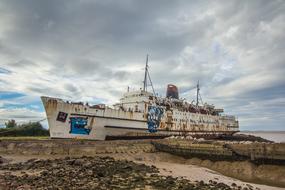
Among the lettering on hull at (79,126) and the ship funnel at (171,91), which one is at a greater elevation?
the ship funnel at (171,91)

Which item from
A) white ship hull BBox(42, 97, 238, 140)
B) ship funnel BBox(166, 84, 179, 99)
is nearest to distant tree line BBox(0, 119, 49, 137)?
white ship hull BBox(42, 97, 238, 140)

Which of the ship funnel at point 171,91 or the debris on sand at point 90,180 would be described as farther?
the ship funnel at point 171,91

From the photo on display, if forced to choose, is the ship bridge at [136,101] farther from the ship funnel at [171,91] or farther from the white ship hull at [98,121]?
the ship funnel at [171,91]

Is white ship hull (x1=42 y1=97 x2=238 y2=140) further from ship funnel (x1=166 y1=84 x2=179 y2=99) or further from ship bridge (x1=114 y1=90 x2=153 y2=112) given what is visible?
ship funnel (x1=166 y1=84 x2=179 y2=99)

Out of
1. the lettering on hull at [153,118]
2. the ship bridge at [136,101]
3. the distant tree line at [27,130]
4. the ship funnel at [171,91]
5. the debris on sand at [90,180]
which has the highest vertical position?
the ship funnel at [171,91]

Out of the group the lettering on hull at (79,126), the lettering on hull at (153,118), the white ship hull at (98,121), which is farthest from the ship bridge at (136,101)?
the lettering on hull at (79,126)

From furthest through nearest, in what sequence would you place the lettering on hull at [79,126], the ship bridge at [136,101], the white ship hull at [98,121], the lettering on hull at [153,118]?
the lettering on hull at [153,118], the ship bridge at [136,101], the lettering on hull at [79,126], the white ship hull at [98,121]

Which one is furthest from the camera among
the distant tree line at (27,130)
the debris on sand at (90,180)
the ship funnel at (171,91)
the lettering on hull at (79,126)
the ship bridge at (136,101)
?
the ship funnel at (171,91)

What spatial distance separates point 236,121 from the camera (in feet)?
208

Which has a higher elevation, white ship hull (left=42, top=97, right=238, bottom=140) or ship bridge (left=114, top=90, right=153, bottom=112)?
ship bridge (left=114, top=90, right=153, bottom=112)

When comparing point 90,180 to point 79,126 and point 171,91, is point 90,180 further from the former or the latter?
point 171,91

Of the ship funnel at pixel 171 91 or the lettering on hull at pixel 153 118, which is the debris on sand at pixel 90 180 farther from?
the ship funnel at pixel 171 91

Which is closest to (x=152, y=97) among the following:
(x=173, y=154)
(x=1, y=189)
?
(x=173, y=154)

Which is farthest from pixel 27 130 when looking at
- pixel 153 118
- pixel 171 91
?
pixel 171 91
